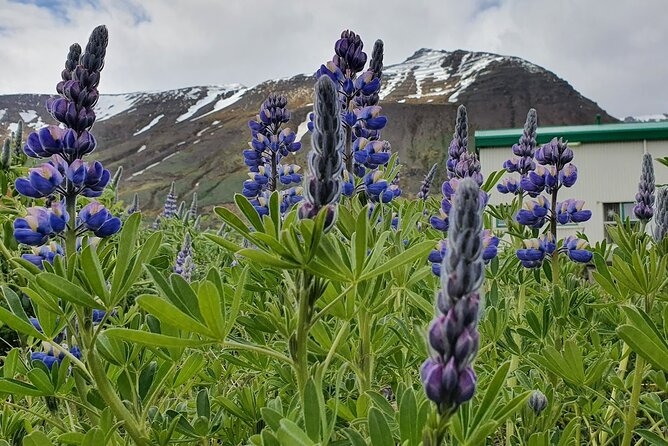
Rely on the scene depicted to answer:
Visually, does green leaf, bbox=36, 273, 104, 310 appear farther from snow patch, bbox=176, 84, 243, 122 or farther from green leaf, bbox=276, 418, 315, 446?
snow patch, bbox=176, 84, 243, 122

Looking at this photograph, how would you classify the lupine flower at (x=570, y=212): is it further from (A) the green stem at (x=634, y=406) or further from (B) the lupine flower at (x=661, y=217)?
(A) the green stem at (x=634, y=406)

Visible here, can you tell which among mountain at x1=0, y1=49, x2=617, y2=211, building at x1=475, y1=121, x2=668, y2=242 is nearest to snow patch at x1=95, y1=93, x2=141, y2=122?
mountain at x1=0, y1=49, x2=617, y2=211

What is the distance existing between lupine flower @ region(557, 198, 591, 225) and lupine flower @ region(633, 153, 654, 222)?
19 cm

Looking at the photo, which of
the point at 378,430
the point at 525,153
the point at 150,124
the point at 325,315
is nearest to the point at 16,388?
the point at 325,315

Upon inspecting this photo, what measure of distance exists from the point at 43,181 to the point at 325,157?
0.77 meters

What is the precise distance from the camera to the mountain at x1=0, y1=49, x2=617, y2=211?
113 ft

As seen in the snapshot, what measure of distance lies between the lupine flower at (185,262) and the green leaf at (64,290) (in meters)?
2.19

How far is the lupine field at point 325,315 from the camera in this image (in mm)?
710

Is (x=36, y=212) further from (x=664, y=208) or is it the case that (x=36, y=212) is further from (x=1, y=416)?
(x=664, y=208)

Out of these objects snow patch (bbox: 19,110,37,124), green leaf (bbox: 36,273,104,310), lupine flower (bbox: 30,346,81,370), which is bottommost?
lupine flower (bbox: 30,346,81,370)

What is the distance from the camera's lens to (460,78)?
53.7m

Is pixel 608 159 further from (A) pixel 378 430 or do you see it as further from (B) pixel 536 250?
(A) pixel 378 430

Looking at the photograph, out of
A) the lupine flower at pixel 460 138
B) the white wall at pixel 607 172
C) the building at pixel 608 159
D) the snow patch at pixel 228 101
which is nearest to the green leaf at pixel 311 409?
the lupine flower at pixel 460 138

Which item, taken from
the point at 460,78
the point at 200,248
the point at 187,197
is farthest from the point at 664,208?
the point at 460,78
